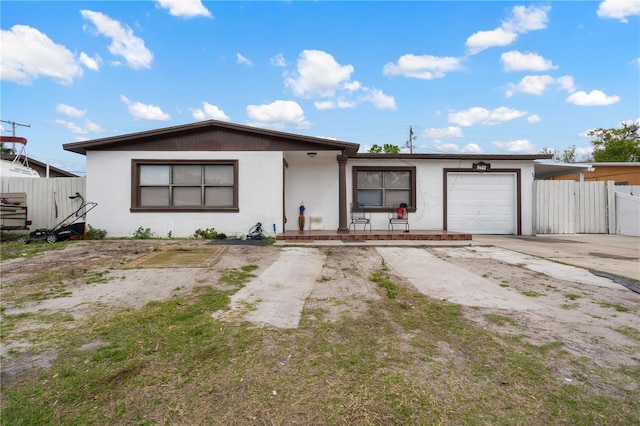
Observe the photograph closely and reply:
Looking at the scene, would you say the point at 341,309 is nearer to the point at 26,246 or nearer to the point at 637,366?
the point at 637,366

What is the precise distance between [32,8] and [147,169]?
5286 mm

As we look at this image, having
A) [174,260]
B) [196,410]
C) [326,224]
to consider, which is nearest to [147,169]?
[174,260]

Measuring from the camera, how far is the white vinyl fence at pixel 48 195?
1005 centimetres

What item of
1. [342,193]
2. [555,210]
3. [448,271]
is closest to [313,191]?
[342,193]

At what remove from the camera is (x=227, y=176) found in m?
9.62

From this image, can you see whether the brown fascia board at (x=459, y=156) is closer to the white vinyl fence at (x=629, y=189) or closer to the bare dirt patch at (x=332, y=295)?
the white vinyl fence at (x=629, y=189)

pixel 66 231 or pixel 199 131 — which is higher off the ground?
pixel 199 131

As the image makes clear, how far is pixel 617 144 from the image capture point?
2838cm

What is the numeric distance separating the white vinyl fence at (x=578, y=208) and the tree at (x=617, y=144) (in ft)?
78.9

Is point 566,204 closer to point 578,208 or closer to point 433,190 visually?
point 578,208

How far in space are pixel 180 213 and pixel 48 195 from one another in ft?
15.5

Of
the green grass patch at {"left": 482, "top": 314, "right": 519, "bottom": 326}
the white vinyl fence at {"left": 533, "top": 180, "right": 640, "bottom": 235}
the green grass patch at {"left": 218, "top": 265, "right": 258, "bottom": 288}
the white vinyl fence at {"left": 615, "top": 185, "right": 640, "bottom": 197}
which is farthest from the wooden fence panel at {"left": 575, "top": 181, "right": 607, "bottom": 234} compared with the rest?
the green grass patch at {"left": 218, "top": 265, "right": 258, "bottom": 288}

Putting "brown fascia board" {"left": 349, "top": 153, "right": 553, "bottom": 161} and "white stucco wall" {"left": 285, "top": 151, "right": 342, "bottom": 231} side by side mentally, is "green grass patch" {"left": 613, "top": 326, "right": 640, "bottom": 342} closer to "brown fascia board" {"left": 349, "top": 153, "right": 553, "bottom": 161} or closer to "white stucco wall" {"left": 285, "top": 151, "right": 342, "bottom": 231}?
"white stucco wall" {"left": 285, "top": 151, "right": 342, "bottom": 231}

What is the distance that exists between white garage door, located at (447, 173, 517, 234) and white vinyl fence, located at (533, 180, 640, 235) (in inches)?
35.6
